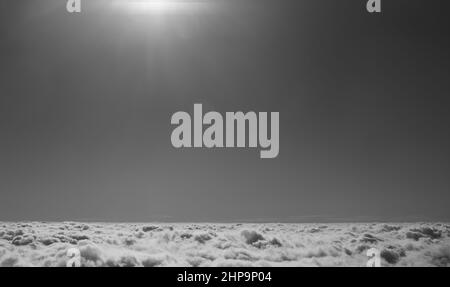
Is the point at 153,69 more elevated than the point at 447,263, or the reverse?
the point at 153,69

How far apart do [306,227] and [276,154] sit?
569 mm

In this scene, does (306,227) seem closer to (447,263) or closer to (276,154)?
(276,154)

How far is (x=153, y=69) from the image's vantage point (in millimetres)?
4094

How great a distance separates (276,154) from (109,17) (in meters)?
1.57

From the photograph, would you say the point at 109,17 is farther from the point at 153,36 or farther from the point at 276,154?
the point at 276,154

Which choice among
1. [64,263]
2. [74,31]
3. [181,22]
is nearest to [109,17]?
[74,31]

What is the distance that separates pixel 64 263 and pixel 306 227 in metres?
1.77

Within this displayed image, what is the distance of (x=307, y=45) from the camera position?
13.6 feet
